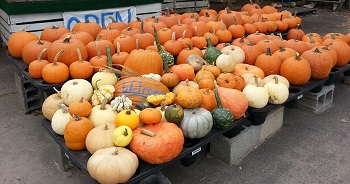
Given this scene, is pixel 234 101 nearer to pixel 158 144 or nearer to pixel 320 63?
pixel 158 144

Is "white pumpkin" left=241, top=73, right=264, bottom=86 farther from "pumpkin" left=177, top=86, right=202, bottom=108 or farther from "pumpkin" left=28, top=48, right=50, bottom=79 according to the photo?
"pumpkin" left=28, top=48, right=50, bottom=79

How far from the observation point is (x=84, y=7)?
6.12 meters

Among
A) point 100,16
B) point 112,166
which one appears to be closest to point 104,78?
point 112,166

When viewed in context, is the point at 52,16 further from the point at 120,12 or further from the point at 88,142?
the point at 88,142

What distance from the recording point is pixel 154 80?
10.5ft

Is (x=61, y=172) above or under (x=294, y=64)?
under

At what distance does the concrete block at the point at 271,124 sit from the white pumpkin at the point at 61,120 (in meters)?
2.02

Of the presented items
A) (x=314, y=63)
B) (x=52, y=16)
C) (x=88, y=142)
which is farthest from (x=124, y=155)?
(x=52, y=16)

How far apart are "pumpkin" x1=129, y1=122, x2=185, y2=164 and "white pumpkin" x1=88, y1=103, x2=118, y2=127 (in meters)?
0.28

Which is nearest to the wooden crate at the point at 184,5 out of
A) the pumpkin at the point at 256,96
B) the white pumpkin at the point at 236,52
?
the white pumpkin at the point at 236,52

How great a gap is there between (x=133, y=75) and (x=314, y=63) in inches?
84.9

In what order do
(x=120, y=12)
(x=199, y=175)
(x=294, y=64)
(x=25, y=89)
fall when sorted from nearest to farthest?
(x=199, y=175), (x=294, y=64), (x=25, y=89), (x=120, y=12)

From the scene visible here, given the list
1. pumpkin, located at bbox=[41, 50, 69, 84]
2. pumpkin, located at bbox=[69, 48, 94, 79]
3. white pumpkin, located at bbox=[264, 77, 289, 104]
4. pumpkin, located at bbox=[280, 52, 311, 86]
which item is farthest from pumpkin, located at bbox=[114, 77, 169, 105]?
pumpkin, located at bbox=[280, 52, 311, 86]

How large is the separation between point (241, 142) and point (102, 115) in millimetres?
1444
